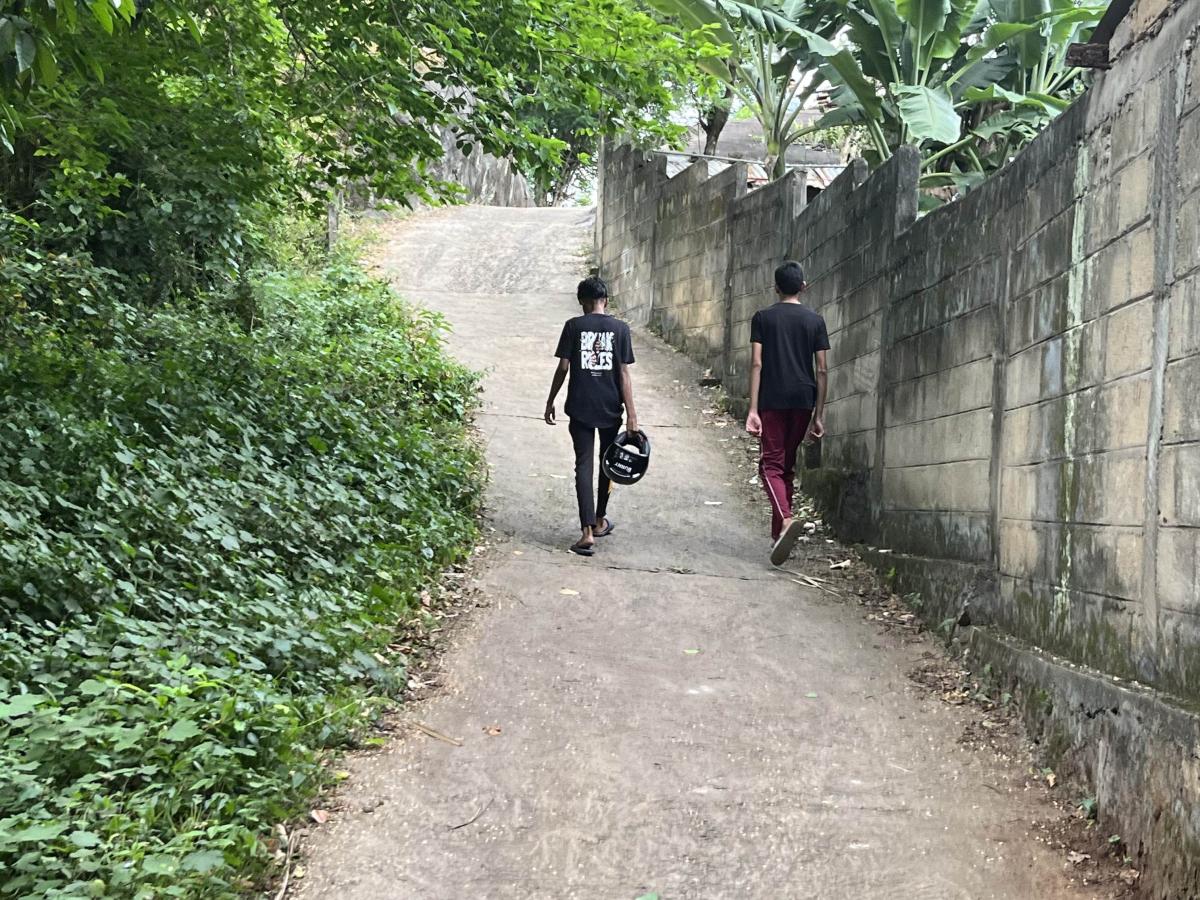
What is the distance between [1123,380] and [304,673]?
3252mm

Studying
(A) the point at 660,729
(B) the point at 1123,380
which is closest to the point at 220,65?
(A) the point at 660,729

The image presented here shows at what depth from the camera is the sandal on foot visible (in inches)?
285

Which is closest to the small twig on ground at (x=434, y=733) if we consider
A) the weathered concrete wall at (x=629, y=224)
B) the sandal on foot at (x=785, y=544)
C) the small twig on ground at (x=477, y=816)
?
the small twig on ground at (x=477, y=816)

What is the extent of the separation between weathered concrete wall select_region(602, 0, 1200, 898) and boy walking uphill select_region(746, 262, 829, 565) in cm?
42

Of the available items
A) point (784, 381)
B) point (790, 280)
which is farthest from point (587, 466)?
point (790, 280)

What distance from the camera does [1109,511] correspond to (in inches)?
157

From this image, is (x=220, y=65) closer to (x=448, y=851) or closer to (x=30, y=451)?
(x=30, y=451)

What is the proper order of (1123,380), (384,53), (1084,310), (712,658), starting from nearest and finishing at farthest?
(1123,380), (1084,310), (712,658), (384,53)

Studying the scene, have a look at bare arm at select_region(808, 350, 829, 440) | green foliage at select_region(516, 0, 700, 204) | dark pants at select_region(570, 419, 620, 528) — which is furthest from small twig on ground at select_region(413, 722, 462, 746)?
green foliage at select_region(516, 0, 700, 204)

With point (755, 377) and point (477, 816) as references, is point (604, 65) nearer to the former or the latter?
point (755, 377)

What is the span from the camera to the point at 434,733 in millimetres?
4566

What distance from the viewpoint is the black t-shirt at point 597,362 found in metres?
7.62

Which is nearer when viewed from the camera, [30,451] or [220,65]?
[30,451]

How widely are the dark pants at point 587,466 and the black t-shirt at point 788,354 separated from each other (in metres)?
1.06
